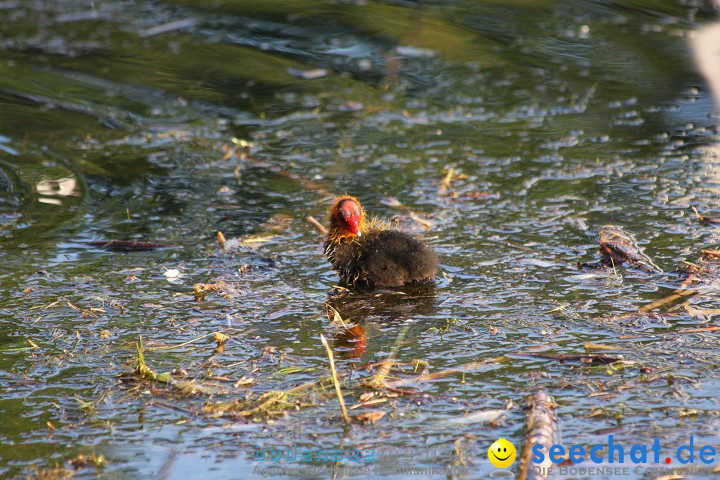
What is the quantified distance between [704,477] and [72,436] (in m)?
2.46

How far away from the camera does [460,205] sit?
6.58m

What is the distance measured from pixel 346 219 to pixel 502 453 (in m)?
2.19

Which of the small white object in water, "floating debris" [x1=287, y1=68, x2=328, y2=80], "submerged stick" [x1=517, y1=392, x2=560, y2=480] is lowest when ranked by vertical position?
the small white object in water

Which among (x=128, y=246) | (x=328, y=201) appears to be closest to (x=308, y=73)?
(x=328, y=201)

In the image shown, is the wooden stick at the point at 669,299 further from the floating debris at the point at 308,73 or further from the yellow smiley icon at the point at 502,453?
the floating debris at the point at 308,73

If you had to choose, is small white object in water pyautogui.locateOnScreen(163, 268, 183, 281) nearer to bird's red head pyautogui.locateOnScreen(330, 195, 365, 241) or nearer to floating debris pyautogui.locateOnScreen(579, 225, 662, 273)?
bird's red head pyautogui.locateOnScreen(330, 195, 365, 241)

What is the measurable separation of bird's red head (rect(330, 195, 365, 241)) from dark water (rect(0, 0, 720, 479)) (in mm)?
307

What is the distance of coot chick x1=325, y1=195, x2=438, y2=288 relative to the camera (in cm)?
527

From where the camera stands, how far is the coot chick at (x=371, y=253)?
5.27 meters

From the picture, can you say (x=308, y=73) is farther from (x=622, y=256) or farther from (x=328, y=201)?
(x=622, y=256)

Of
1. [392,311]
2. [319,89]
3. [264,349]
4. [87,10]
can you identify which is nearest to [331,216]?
[392,311]

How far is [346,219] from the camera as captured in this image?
538 cm

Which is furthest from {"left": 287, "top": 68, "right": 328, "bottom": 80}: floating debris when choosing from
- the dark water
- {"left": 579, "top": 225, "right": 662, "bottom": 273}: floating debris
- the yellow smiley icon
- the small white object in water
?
the yellow smiley icon

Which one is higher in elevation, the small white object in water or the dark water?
the dark water
